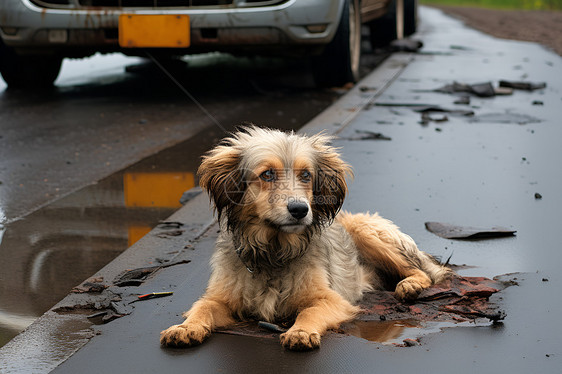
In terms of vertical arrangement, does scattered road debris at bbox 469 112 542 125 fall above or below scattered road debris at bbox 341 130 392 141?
below

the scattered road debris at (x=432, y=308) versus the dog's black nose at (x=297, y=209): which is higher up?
the dog's black nose at (x=297, y=209)

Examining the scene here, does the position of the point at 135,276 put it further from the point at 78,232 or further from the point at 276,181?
the point at 276,181

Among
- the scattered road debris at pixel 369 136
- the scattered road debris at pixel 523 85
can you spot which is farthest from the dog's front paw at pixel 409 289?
the scattered road debris at pixel 523 85

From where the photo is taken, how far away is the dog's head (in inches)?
148

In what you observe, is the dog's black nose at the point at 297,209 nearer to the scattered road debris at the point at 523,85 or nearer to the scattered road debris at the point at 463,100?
the scattered road debris at the point at 463,100

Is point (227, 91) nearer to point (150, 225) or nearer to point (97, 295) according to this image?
point (150, 225)

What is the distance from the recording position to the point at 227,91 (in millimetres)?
11062

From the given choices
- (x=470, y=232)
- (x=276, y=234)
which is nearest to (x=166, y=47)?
(x=470, y=232)

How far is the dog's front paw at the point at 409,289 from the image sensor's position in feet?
13.9

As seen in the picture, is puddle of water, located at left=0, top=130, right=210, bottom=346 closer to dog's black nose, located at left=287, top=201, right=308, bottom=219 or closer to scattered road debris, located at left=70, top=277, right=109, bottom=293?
scattered road debris, located at left=70, top=277, right=109, bottom=293

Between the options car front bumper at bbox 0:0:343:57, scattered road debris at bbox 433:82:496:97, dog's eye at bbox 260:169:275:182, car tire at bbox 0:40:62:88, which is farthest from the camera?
scattered road debris at bbox 433:82:496:97

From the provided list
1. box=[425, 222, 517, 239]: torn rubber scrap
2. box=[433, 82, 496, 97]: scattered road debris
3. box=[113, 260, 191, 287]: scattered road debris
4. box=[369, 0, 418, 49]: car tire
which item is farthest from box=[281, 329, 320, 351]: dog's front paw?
box=[369, 0, 418, 49]: car tire

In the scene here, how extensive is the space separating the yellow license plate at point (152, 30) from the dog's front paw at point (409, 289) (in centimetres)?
557

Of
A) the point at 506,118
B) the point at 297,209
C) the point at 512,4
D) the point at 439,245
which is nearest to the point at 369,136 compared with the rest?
the point at 506,118
